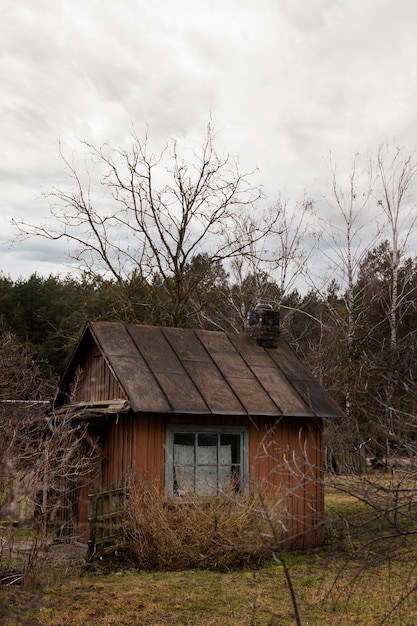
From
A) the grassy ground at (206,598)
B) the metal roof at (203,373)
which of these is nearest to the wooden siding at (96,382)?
the metal roof at (203,373)

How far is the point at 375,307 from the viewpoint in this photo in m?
34.6

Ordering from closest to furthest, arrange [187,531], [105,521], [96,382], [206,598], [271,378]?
1. [206,598]
2. [187,531]
3. [105,521]
4. [96,382]
5. [271,378]

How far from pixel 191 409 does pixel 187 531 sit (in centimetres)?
203

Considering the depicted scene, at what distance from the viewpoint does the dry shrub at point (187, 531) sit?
10344 mm

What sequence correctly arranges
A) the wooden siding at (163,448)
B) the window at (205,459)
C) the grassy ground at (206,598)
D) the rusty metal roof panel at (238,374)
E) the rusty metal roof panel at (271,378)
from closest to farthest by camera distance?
the grassy ground at (206,598) < the wooden siding at (163,448) < the window at (205,459) < the rusty metal roof panel at (238,374) < the rusty metal roof panel at (271,378)

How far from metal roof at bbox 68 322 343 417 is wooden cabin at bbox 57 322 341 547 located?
0.02 m

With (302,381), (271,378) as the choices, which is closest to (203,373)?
(271,378)

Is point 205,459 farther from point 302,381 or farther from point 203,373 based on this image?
point 302,381

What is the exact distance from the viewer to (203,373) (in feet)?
41.9

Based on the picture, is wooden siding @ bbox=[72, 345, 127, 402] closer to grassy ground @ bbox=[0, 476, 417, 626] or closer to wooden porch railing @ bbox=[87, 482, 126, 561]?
wooden porch railing @ bbox=[87, 482, 126, 561]

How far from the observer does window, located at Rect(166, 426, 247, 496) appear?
11703 mm

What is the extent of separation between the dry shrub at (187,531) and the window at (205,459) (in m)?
0.69

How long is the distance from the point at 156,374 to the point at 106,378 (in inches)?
46.3

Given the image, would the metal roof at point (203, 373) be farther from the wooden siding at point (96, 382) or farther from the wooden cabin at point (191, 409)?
the wooden siding at point (96, 382)
